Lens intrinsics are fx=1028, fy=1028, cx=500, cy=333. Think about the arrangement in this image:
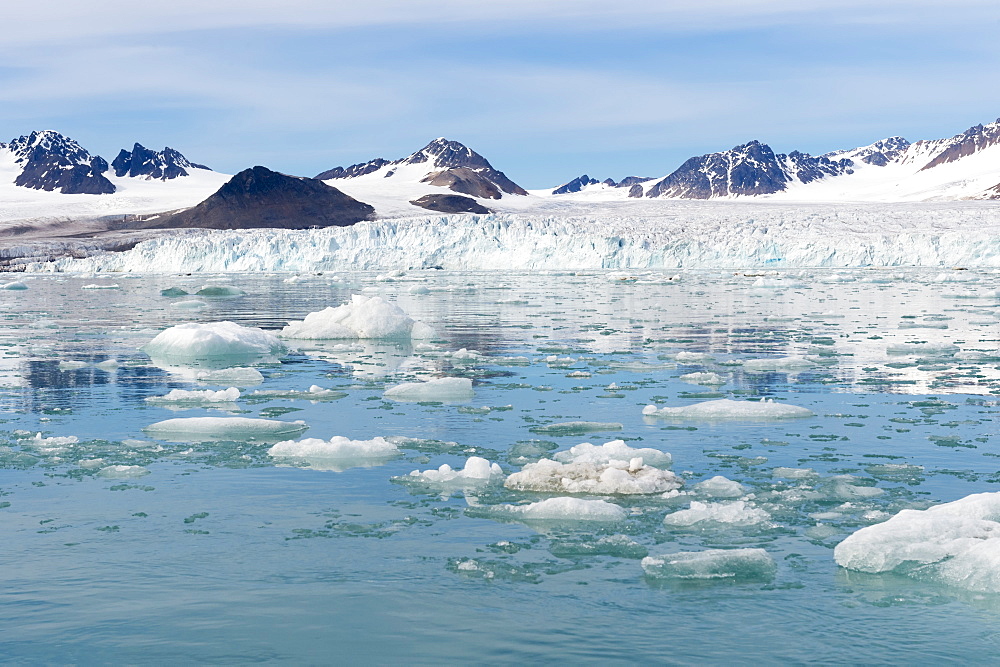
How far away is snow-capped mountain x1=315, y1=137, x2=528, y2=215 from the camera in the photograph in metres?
109

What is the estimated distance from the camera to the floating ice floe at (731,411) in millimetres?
9453

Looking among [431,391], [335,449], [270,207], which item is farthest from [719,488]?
[270,207]

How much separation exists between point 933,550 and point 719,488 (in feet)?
5.61

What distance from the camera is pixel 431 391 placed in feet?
36.0

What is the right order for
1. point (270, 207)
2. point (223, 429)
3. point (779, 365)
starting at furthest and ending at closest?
point (270, 207) < point (779, 365) < point (223, 429)

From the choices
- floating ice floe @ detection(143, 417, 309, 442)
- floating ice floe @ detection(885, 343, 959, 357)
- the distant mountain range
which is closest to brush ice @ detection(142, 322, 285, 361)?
floating ice floe @ detection(143, 417, 309, 442)

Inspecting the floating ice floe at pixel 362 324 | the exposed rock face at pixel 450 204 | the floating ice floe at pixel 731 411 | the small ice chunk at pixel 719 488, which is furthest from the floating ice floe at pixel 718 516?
the exposed rock face at pixel 450 204

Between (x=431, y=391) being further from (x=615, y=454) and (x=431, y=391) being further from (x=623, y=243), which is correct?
(x=623, y=243)

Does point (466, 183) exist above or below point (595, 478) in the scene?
above

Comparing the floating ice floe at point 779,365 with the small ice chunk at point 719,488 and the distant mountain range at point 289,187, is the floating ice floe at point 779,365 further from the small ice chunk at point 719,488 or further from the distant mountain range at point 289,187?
the distant mountain range at point 289,187

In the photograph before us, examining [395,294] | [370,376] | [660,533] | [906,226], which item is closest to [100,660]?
[660,533]

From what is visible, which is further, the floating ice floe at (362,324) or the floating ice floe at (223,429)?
the floating ice floe at (362,324)

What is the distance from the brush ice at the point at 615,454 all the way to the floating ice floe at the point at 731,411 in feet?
6.10

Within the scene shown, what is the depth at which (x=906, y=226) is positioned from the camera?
53.1 meters
